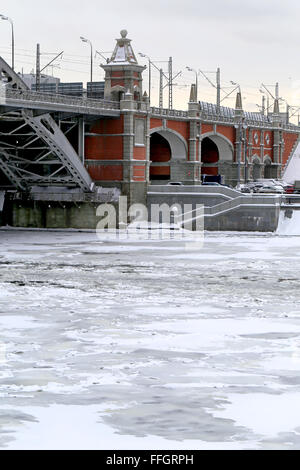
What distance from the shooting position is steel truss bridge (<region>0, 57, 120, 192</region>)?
50000 millimetres

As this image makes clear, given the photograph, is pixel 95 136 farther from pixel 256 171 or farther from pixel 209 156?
pixel 256 171

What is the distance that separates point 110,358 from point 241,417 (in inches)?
186

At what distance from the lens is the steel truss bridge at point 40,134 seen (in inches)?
1969

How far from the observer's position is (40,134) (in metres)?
53.2

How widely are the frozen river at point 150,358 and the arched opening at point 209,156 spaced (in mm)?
46261

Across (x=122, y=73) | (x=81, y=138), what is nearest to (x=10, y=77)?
(x=81, y=138)

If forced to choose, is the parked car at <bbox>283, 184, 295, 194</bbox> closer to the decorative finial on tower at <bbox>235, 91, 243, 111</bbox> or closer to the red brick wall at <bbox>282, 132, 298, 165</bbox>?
the decorative finial on tower at <bbox>235, 91, 243, 111</bbox>

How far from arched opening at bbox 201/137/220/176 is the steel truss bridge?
73.1 feet

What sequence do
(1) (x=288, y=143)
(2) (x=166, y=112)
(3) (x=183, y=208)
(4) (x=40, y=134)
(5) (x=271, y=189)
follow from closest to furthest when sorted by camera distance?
1. (4) (x=40, y=134)
2. (3) (x=183, y=208)
3. (2) (x=166, y=112)
4. (5) (x=271, y=189)
5. (1) (x=288, y=143)

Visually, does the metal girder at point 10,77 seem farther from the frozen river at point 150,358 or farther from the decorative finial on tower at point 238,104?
the decorative finial on tower at point 238,104

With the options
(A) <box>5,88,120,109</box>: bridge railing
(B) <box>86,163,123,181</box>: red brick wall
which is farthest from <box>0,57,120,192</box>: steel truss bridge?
(B) <box>86,163,123,181</box>: red brick wall

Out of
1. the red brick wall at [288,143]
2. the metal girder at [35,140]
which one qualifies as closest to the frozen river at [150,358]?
the metal girder at [35,140]

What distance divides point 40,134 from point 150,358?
123ft
